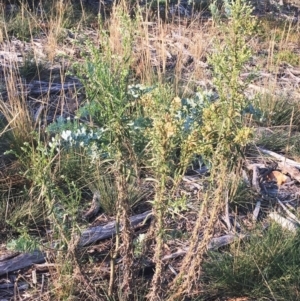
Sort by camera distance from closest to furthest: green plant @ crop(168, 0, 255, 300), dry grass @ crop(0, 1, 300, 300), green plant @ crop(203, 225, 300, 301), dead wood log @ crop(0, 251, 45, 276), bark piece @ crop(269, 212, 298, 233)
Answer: green plant @ crop(168, 0, 255, 300) < dry grass @ crop(0, 1, 300, 300) < green plant @ crop(203, 225, 300, 301) < dead wood log @ crop(0, 251, 45, 276) < bark piece @ crop(269, 212, 298, 233)

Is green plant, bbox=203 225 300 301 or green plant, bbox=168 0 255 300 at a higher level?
green plant, bbox=168 0 255 300

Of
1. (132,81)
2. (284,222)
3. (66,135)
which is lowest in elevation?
(284,222)

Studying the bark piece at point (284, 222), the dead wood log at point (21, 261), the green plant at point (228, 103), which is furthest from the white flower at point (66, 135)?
the bark piece at point (284, 222)

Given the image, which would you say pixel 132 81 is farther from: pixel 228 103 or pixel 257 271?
pixel 228 103

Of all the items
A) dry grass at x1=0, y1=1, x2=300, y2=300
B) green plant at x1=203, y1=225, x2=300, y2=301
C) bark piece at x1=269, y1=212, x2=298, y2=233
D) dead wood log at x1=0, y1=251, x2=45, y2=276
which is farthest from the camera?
bark piece at x1=269, y1=212, x2=298, y2=233

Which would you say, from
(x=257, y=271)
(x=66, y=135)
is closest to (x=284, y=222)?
(x=257, y=271)

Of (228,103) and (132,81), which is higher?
(228,103)

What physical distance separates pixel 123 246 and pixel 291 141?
2074 millimetres

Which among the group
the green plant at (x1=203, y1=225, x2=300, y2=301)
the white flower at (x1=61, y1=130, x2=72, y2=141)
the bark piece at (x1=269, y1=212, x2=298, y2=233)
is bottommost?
the bark piece at (x1=269, y1=212, x2=298, y2=233)

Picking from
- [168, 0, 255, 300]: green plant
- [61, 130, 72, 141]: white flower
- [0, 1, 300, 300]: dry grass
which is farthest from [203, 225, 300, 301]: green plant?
[61, 130, 72, 141]: white flower

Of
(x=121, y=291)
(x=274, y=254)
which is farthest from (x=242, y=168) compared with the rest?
(x=121, y=291)

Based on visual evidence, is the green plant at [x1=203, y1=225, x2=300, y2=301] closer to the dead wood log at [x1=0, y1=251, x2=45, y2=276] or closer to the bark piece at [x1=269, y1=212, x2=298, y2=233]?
the bark piece at [x1=269, y1=212, x2=298, y2=233]

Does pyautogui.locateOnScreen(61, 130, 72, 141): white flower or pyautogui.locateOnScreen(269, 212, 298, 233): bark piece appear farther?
pyautogui.locateOnScreen(269, 212, 298, 233): bark piece

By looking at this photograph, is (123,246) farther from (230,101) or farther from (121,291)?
(230,101)
